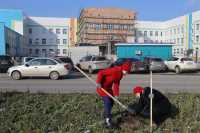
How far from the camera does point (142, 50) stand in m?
40.8

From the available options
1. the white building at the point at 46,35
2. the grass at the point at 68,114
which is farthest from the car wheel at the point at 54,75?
the white building at the point at 46,35

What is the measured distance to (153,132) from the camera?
7492 millimetres

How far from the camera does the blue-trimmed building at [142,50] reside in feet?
133

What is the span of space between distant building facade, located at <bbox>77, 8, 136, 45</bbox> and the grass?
72283 mm

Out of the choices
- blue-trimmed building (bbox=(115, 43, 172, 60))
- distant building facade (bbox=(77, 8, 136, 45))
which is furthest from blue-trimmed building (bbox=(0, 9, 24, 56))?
blue-trimmed building (bbox=(115, 43, 172, 60))

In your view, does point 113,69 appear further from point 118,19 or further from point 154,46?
point 118,19

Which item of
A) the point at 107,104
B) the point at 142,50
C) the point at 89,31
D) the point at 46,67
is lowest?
the point at 107,104

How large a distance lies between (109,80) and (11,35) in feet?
237

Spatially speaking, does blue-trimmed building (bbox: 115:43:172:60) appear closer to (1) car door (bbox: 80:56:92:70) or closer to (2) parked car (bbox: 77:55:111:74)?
(1) car door (bbox: 80:56:92:70)

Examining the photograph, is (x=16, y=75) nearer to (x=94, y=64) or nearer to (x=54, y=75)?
(x=54, y=75)

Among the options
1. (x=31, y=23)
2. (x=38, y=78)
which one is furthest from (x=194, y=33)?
(x=38, y=78)

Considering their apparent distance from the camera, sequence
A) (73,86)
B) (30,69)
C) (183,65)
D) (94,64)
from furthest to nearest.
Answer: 1. (183,65)
2. (94,64)
3. (30,69)
4. (73,86)

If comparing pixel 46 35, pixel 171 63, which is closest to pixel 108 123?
→ pixel 171 63

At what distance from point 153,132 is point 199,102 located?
2.68 metres
